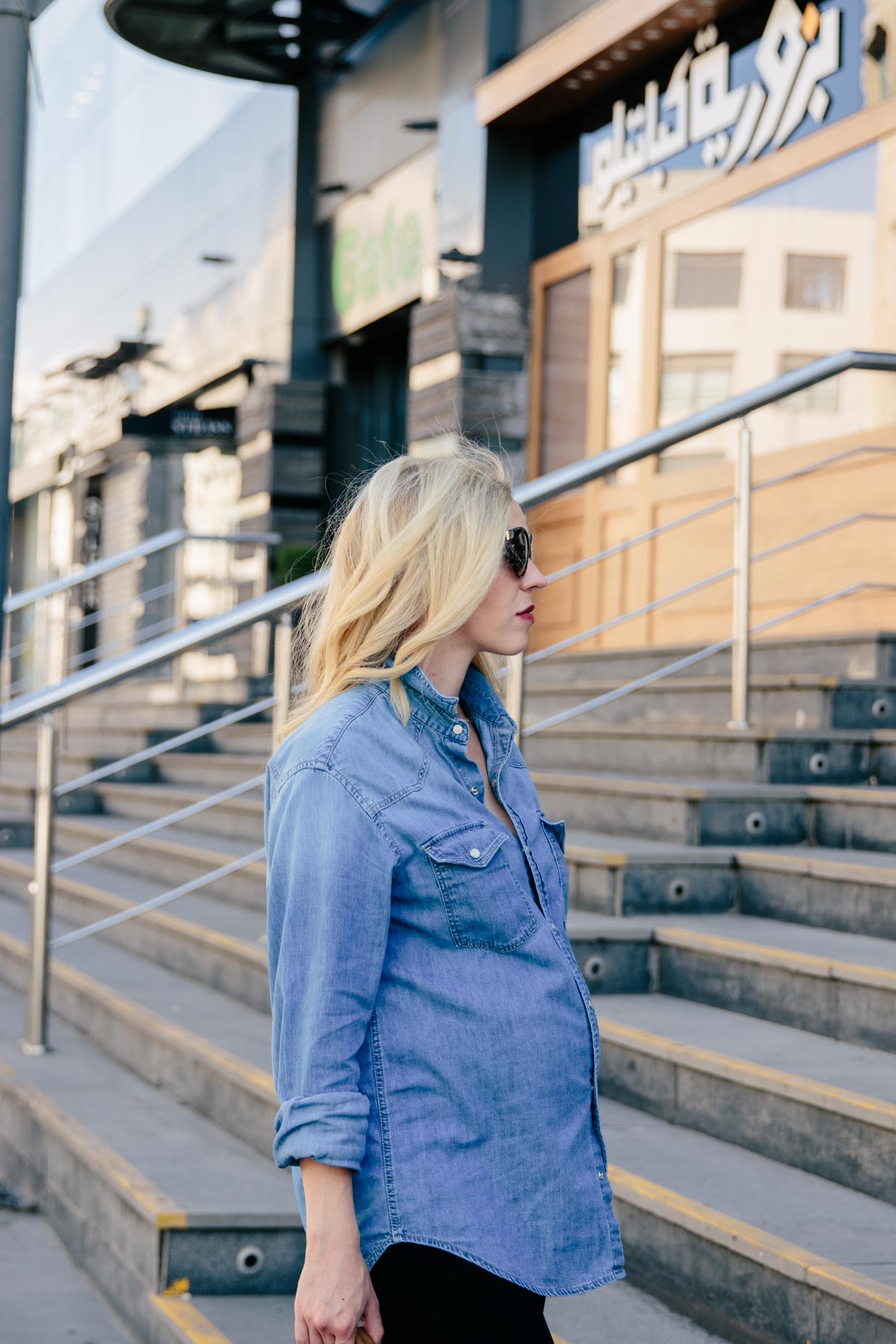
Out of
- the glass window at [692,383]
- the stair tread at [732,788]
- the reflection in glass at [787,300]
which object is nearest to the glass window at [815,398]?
the reflection in glass at [787,300]

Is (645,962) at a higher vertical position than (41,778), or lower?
lower

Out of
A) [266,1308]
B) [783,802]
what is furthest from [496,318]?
[266,1308]

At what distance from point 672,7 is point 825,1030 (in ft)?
18.3

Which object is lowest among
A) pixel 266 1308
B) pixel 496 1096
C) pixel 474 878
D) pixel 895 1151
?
pixel 266 1308

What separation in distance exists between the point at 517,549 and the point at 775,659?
3753 mm

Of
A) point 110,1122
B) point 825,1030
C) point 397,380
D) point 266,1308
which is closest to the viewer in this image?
point 266,1308

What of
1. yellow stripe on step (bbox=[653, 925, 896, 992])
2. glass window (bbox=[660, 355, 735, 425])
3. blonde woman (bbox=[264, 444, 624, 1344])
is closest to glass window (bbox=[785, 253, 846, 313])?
glass window (bbox=[660, 355, 735, 425])

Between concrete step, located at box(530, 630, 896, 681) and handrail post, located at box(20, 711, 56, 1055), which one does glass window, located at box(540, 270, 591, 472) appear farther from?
handrail post, located at box(20, 711, 56, 1055)

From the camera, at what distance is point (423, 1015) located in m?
1.52

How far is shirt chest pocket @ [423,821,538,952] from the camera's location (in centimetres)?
154

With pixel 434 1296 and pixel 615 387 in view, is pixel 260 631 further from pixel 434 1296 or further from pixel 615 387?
pixel 434 1296

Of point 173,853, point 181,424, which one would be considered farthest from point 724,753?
point 181,424

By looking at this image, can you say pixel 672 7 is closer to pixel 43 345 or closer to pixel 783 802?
pixel 783 802

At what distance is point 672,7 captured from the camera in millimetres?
7203
